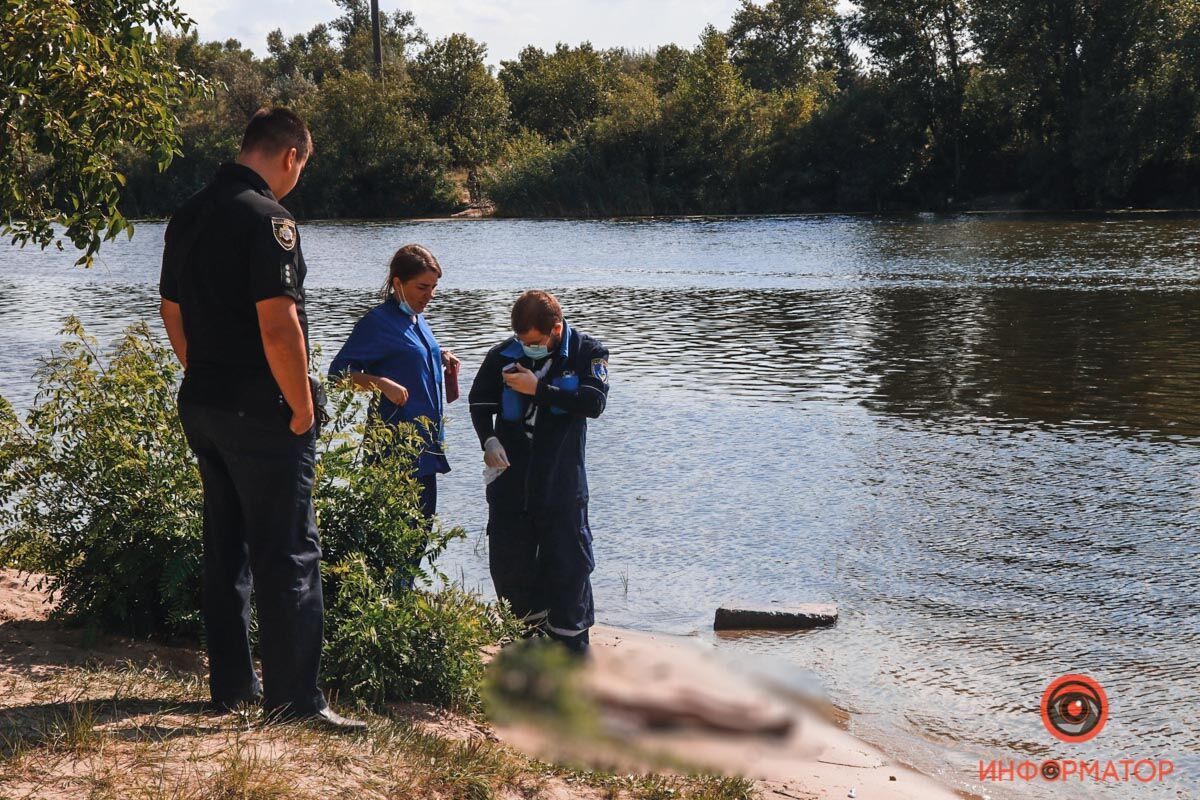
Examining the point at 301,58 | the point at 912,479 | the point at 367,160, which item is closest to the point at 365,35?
the point at 301,58

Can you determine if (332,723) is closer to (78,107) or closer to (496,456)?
(496,456)

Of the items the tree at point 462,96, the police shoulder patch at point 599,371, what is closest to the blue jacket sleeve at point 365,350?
the police shoulder patch at point 599,371

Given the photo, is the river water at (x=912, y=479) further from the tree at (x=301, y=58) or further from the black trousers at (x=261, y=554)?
the tree at (x=301, y=58)

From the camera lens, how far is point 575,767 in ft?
13.7

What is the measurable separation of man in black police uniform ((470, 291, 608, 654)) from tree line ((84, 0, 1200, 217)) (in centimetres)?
5025

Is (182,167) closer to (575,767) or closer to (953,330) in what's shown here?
(953,330)

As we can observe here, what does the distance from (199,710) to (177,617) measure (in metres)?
0.85

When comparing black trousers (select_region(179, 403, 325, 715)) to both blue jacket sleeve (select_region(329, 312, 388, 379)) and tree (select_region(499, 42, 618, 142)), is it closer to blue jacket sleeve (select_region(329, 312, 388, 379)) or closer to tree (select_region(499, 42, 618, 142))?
blue jacket sleeve (select_region(329, 312, 388, 379))

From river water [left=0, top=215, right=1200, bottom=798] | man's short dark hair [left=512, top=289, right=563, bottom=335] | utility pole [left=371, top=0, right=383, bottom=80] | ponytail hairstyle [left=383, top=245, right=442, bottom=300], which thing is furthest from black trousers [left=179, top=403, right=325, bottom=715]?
utility pole [left=371, top=0, right=383, bottom=80]

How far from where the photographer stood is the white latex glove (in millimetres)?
5379

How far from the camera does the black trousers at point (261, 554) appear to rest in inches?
159

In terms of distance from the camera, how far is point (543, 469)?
18.0 feet

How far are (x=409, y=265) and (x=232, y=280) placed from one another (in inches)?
71.1

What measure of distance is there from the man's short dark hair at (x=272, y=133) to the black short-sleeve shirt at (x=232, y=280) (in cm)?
11
